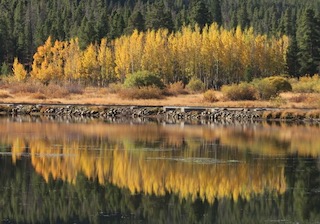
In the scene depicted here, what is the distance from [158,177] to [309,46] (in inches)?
3056

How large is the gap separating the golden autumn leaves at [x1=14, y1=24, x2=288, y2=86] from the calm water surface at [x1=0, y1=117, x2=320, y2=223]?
54675 millimetres

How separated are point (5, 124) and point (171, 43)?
52.8 meters

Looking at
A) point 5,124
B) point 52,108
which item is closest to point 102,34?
point 52,108

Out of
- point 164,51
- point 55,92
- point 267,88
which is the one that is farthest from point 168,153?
point 164,51

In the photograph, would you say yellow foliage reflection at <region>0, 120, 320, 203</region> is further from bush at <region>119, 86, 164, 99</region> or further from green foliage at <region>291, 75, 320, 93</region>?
green foliage at <region>291, 75, 320, 93</region>

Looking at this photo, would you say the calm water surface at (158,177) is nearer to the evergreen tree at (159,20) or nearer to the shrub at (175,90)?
the shrub at (175,90)

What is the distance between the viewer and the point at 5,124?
51.0 metres

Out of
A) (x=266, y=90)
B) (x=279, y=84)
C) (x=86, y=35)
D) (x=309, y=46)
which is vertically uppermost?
(x=86, y=35)

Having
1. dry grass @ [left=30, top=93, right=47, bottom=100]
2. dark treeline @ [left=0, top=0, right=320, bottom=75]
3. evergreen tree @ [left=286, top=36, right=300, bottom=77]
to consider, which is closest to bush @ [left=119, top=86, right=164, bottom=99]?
dry grass @ [left=30, top=93, right=47, bottom=100]

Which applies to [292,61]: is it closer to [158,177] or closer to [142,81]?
[142,81]

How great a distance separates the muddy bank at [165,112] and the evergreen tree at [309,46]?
40.8 meters

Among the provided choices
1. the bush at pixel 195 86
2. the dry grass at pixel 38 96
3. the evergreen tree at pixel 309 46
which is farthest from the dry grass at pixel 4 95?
the evergreen tree at pixel 309 46

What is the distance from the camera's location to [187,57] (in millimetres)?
99375

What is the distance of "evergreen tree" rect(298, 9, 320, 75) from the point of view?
329ft
